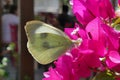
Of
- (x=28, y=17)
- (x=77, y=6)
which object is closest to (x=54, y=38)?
(x=77, y=6)

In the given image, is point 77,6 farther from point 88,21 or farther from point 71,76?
point 71,76

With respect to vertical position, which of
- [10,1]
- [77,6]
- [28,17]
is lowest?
[10,1]

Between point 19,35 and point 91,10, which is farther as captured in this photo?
point 19,35

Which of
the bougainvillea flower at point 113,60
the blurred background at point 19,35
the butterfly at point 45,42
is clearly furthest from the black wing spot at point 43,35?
the blurred background at point 19,35

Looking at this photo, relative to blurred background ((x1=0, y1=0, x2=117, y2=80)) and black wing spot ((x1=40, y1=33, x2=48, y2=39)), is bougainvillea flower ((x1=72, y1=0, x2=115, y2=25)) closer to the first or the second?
black wing spot ((x1=40, y1=33, x2=48, y2=39))

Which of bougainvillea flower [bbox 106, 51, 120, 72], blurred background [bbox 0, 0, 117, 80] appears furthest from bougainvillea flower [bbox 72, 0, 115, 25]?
blurred background [bbox 0, 0, 117, 80]

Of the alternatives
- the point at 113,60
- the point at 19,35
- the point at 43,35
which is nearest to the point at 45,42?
the point at 43,35

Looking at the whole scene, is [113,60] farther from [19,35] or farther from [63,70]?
[19,35]
